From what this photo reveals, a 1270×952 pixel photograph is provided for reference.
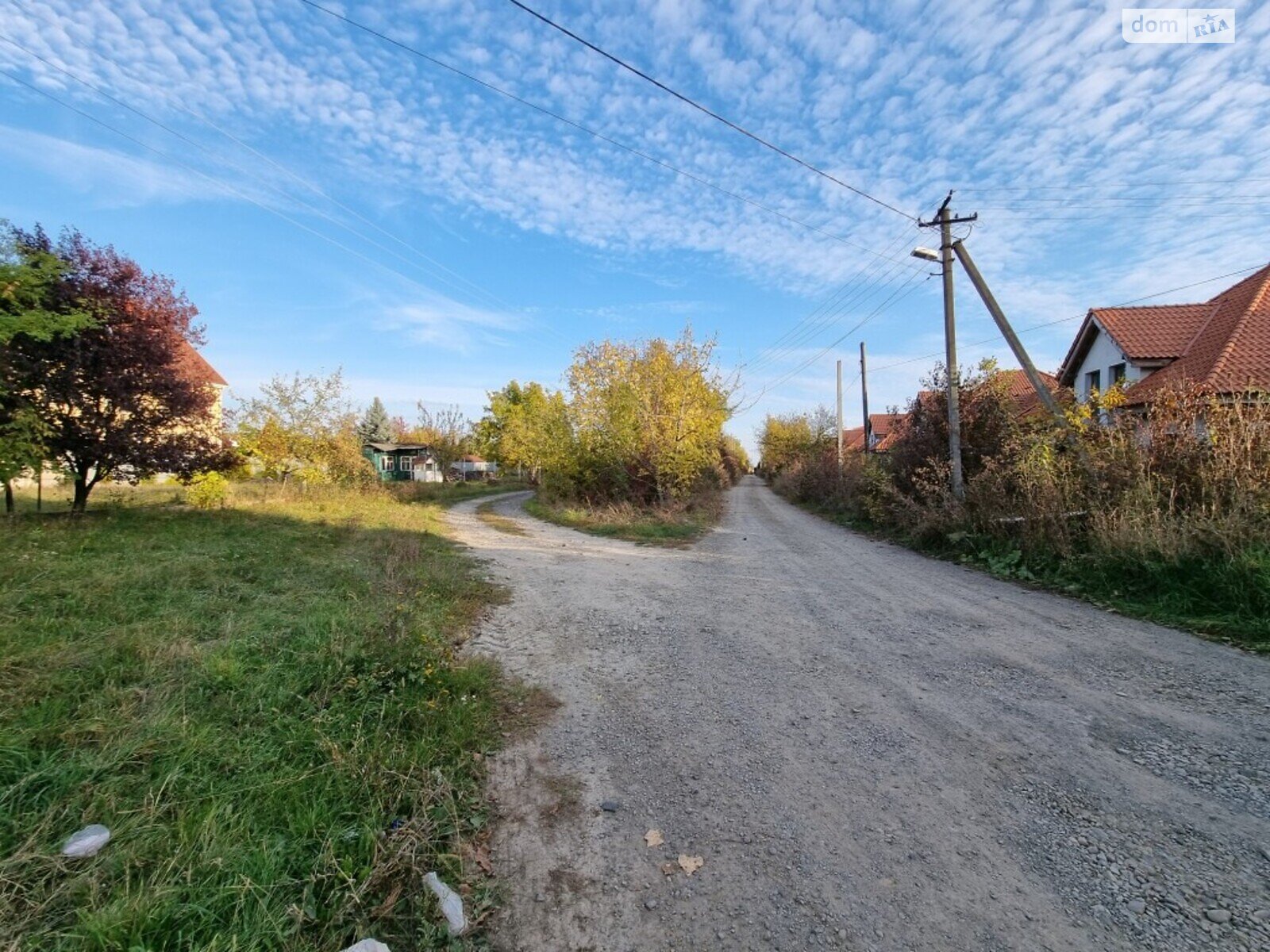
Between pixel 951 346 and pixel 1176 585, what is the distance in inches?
A: 290

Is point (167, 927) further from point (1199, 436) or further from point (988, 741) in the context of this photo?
point (1199, 436)

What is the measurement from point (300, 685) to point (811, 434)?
39.8 meters

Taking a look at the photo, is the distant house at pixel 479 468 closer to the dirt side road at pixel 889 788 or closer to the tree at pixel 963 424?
the tree at pixel 963 424

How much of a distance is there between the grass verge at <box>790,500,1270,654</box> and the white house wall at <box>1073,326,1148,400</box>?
12.5 metres

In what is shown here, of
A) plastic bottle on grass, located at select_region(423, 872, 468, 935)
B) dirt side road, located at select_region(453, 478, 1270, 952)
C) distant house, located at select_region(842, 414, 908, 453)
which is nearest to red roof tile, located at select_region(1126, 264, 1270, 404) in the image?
distant house, located at select_region(842, 414, 908, 453)

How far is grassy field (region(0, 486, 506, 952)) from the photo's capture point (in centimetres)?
190

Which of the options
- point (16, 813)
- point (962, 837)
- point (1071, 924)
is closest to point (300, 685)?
point (16, 813)

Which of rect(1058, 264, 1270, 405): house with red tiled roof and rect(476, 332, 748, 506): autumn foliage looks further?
rect(476, 332, 748, 506): autumn foliage

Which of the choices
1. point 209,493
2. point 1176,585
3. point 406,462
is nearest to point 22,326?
point 209,493

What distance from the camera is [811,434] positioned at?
3997 cm

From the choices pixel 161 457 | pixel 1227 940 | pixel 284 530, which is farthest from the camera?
pixel 284 530

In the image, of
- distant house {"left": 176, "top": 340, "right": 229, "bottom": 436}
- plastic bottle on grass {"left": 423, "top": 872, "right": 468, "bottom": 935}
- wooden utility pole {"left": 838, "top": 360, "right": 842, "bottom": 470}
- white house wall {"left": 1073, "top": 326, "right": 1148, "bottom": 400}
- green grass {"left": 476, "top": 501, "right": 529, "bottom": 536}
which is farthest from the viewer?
wooden utility pole {"left": 838, "top": 360, "right": 842, "bottom": 470}

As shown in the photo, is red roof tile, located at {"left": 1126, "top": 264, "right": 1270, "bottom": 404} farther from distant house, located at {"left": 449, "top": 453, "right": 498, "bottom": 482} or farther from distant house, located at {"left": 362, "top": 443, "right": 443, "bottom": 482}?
distant house, located at {"left": 449, "top": 453, "right": 498, "bottom": 482}

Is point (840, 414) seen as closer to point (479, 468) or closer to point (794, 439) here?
point (794, 439)
